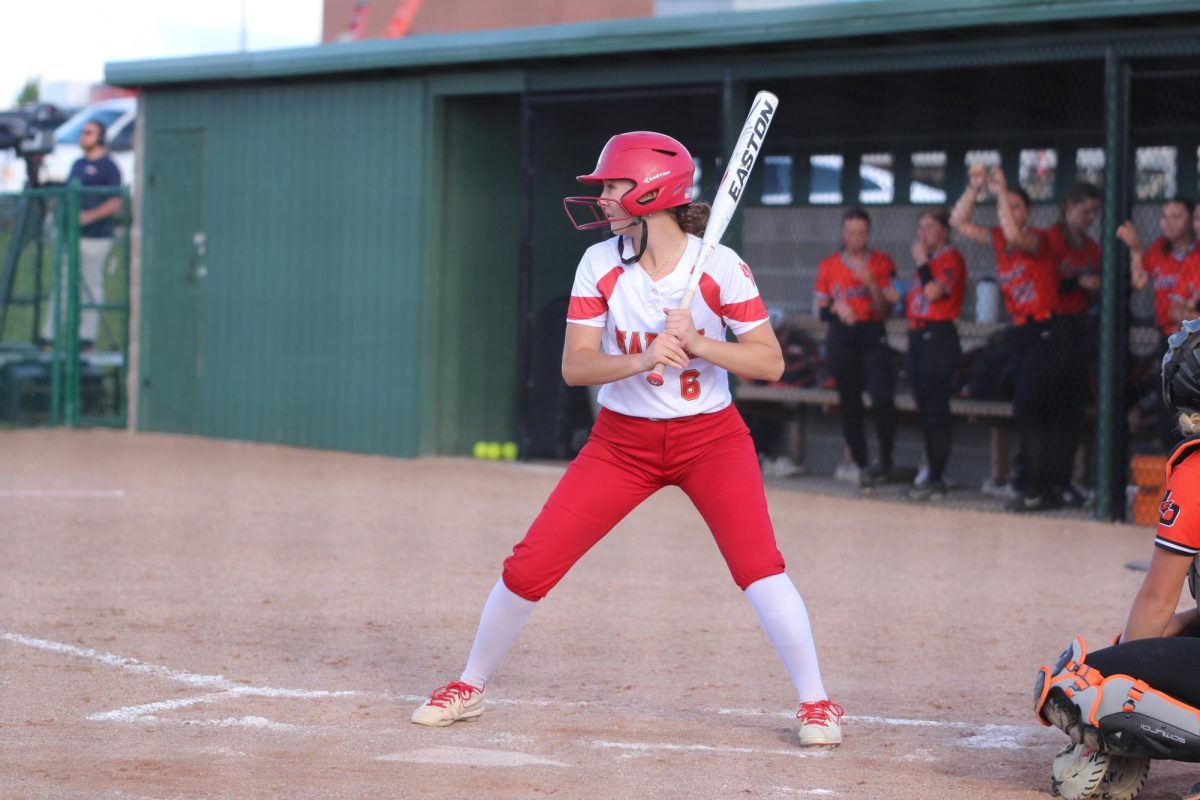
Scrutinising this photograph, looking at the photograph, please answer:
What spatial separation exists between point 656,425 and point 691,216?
65cm

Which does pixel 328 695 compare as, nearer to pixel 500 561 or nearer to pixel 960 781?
pixel 960 781

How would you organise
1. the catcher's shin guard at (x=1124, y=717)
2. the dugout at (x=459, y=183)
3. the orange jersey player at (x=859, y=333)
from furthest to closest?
the dugout at (x=459, y=183) → the orange jersey player at (x=859, y=333) → the catcher's shin guard at (x=1124, y=717)

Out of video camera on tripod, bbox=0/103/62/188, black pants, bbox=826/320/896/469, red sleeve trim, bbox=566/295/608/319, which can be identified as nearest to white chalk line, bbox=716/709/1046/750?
red sleeve trim, bbox=566/295/608/319

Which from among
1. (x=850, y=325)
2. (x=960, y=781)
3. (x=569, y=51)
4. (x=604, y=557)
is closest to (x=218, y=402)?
(x=569, y=51)

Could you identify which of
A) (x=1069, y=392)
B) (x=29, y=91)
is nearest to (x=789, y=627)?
Result: (x=1069, y=392)

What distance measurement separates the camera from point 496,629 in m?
5.04

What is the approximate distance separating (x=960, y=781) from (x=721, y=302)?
152cm

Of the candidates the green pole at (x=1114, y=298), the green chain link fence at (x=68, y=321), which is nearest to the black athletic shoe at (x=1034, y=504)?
the green pole at (x=1114, y=298)

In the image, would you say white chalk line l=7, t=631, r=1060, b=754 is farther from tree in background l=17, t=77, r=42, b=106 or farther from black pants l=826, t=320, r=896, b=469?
tree in background l=17, t=77, r=42, b=106

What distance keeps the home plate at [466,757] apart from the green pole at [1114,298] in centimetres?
689

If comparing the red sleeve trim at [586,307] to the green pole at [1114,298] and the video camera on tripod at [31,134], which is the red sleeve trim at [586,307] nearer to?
the green pole at [1114,298]

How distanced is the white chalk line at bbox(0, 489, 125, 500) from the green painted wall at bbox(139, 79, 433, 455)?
320cm

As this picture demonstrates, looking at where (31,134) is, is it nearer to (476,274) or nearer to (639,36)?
(476,274)

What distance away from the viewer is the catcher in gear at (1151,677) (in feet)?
13.3
